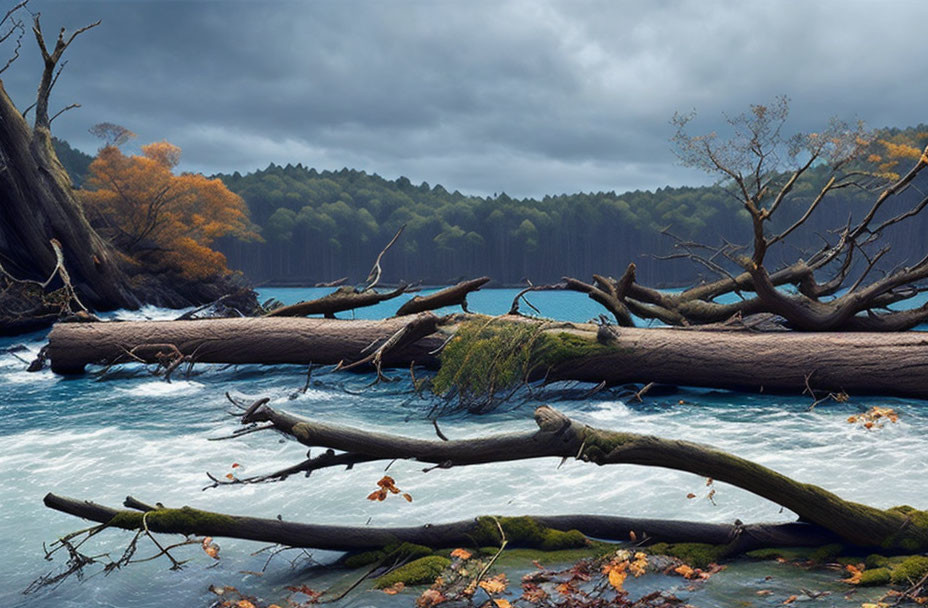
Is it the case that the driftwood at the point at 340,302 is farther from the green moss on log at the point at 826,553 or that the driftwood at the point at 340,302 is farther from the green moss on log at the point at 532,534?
the green moss on log at the point at 826,553

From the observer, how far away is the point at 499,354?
349 inches

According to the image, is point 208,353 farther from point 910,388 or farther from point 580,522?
point 910,388

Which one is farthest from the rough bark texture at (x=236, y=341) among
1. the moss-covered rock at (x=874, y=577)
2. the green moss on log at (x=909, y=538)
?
the moss-covered rock at (x=874, y=577)

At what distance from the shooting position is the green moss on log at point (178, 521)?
11.7 feet

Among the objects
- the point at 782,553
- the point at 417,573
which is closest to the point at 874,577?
the point at 782,553

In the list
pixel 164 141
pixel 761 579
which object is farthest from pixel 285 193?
pixel 761 579

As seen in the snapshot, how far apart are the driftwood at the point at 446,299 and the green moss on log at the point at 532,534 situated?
6.19 meters

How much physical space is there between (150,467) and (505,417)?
371 cm

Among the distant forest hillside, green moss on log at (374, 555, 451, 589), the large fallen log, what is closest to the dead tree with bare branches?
the large fallen log

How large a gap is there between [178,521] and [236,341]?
738 centimetres

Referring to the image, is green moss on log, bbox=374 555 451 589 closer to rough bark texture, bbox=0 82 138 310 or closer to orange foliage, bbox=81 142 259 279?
rough bark texture, bbox=0 82 138 310

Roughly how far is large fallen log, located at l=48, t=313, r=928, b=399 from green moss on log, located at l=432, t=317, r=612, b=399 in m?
0.01

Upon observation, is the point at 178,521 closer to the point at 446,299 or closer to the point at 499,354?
the point at 499,354

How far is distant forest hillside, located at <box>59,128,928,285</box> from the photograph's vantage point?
58.0 metres
